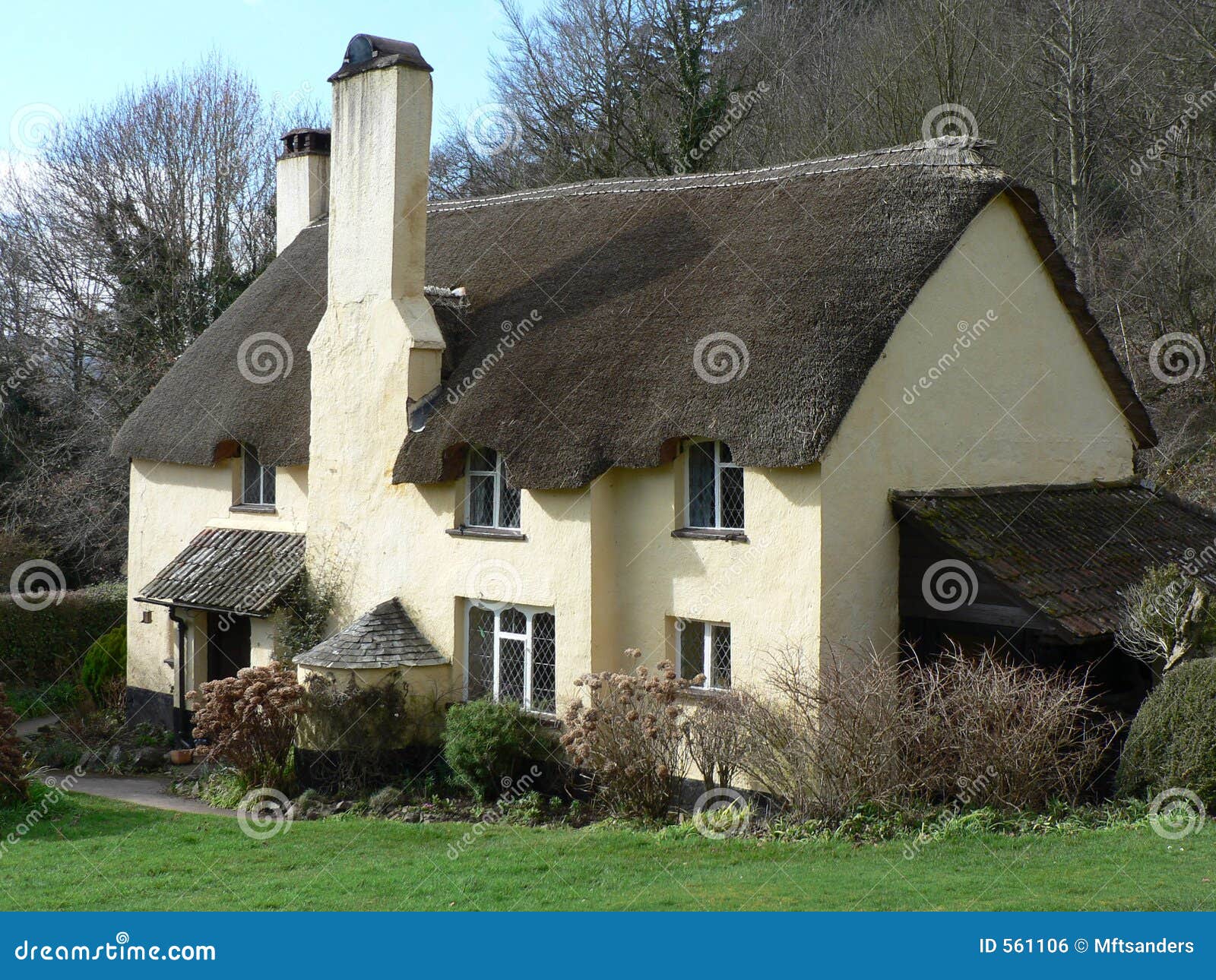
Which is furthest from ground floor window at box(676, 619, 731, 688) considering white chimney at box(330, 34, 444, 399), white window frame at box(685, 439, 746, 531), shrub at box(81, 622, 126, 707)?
shrub at box(81, 622, 126, 707)

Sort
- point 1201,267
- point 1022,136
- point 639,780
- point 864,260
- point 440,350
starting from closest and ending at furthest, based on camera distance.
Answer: point 639,780
point 864,260
point 440,350
point 1201,267
point 1022,136

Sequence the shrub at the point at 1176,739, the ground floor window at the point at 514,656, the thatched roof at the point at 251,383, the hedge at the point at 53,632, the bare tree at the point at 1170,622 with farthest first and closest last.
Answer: the hedge at the point at 53,632 < the thatched roof at the point at 251,383 < the ground floor window at the point at 514,656 < the bare tree at the point at 1170,622 < the shrub at the point at 1176,739

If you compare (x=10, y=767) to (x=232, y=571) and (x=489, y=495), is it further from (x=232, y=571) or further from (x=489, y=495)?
(x=489, y=495)

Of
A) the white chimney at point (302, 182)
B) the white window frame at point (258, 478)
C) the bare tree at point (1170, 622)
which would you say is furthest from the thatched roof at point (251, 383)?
the bare tree at point (1170, 622)

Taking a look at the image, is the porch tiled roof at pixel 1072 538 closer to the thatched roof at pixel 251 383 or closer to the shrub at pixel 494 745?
the shrub at pixel 494 745

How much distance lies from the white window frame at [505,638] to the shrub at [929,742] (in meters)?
3.11

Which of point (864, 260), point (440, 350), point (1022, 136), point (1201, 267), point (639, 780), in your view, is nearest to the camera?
point (639, 780)

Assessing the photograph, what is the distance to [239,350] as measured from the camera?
63.0ft

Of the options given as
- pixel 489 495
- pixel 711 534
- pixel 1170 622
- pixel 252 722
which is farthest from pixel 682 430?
pixel 252 722

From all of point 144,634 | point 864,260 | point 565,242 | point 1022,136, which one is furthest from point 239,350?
point 1022,136

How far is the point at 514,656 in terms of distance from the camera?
14602mm

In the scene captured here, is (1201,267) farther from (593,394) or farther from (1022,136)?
(593,394)

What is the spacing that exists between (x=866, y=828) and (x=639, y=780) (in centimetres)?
239

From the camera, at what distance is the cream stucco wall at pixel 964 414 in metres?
12.6
